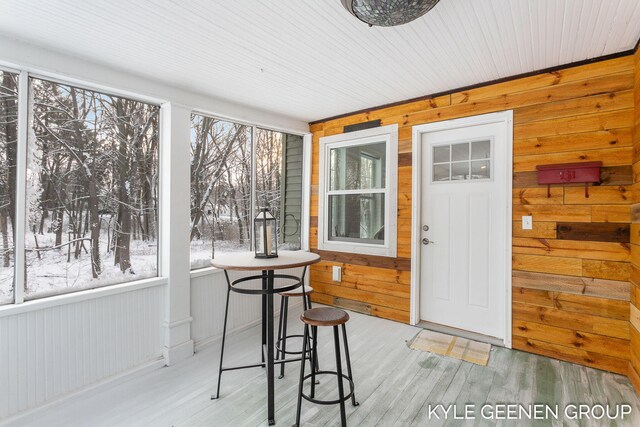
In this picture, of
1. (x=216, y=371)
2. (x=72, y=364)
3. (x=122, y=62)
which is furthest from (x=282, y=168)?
(x=72, y=364)

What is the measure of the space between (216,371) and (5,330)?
4.54ft

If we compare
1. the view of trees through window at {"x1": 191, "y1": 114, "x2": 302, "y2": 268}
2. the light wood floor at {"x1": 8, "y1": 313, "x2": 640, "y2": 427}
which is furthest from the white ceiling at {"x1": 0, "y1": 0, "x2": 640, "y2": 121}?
the light wood floor at {"x1": 8, "y1": 313, "x2": 640, "y2": 427}

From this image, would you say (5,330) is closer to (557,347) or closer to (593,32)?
(557,347)

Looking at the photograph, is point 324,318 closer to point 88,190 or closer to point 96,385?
point 96,385

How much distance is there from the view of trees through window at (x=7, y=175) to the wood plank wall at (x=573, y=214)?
11.7 ft

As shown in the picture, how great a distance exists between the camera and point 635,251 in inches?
90.3

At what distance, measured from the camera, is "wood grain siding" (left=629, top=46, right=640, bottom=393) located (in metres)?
2.22

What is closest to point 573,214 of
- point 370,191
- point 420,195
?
point 420,195

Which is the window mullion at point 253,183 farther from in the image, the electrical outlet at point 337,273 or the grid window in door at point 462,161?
the grid window in door at point 462,161

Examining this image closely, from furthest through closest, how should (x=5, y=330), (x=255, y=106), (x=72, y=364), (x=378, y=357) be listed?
1. (x=255, y=106)
2. (x=378, y=357)
3. (x=72, y=364)
4. (x=5, y=330)

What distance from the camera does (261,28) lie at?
80.4 inches

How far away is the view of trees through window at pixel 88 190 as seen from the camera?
2.25 m

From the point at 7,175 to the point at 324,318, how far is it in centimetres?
223

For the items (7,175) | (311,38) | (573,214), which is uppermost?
(311,38)
